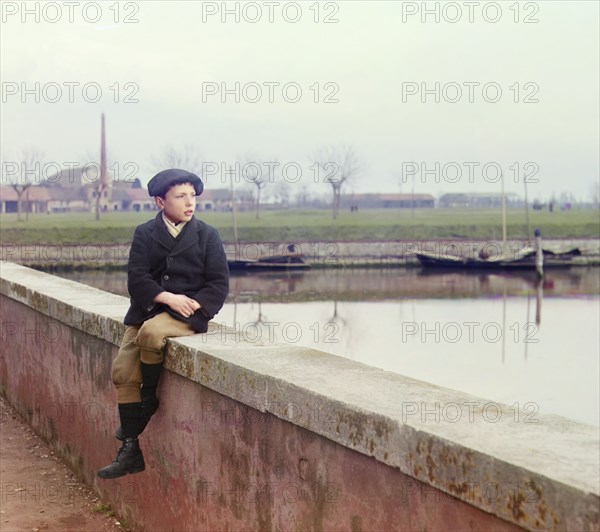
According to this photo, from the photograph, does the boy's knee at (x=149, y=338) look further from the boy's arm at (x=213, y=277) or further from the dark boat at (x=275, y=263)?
the dark boat at (x=275, y=263)

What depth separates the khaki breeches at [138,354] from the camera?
13.4 ft

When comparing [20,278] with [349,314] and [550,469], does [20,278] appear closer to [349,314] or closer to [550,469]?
[550,469]

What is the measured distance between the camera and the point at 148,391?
13.8 ft

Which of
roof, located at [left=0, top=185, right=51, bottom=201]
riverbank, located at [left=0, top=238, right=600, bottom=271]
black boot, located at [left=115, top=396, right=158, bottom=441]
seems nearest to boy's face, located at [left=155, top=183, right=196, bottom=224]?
black boot, located at [left=115, top=396, right=158, bottom=441]

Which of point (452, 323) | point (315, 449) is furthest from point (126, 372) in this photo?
point (452, 323)

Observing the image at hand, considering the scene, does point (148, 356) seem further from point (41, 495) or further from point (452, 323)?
point (452, 323)

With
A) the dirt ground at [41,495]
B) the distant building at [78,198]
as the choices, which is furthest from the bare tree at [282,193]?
the dirt ground at [41,495]

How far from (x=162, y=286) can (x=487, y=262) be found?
45.9m

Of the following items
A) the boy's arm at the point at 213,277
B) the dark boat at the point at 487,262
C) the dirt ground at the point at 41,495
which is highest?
the boy's arm at the point at 213,277

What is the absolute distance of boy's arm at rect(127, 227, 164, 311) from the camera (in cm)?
404

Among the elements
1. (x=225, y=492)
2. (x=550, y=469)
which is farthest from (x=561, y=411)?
(x=550, y=469)

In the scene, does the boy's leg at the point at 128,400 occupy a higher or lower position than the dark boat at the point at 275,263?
higher

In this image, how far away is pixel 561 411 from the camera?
18422 millimetres

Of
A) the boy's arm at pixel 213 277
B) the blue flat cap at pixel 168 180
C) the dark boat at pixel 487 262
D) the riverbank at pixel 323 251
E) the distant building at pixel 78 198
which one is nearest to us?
the blue flat cap at pixel 168 180
